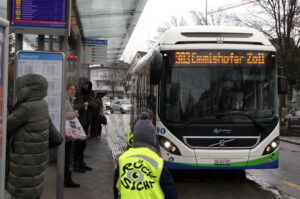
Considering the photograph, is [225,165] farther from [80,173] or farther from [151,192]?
[151,192]

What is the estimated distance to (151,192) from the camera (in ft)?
9.45

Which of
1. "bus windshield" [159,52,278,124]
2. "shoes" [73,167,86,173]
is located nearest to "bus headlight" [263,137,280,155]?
"bus windshield" [159,52,278,124]

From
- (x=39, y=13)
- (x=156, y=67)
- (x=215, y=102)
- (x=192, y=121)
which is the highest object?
(x=39, y=13)

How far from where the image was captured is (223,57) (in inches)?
299

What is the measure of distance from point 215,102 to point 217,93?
0.18m

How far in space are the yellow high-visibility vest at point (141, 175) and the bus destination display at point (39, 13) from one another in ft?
→ 8.81

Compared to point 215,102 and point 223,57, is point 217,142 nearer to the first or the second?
point 215,102

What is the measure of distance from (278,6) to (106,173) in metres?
20.4

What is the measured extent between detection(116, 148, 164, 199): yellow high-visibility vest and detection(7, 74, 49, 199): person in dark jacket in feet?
4.19

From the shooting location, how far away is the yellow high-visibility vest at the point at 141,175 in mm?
2873

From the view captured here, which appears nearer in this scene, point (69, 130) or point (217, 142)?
point (69, 130)

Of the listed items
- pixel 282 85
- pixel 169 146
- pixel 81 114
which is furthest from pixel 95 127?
pixel 282 85

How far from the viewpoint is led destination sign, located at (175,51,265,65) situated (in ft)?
24.7

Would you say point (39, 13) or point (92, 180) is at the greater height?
point (39, 13)
